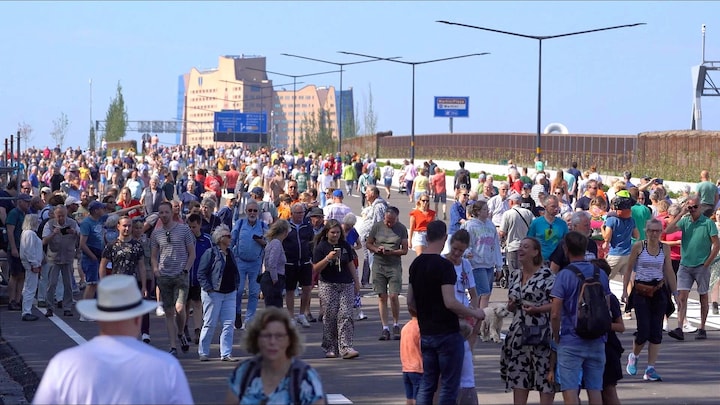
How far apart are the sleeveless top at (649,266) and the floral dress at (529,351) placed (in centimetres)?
331

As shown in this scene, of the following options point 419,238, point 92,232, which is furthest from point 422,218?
point 92,232

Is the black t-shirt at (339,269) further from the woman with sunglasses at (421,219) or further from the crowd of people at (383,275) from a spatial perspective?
the woman with sunglasses at (421,219)

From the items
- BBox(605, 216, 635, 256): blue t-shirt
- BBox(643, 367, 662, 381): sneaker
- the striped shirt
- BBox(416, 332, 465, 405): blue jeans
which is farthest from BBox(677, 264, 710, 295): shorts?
BBox(416, 332, 465, 405): blue jeans

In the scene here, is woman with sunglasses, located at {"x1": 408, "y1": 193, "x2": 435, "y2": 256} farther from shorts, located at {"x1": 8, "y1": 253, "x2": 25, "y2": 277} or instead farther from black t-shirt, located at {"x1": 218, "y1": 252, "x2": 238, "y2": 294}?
shorts, located at {"x1": 8, "y1": 253, "x2": 25, "y2": 277}

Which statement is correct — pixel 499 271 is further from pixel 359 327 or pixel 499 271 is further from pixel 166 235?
pixel 166 235

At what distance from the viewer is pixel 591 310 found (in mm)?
9422

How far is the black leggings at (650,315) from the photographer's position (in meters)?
12.6

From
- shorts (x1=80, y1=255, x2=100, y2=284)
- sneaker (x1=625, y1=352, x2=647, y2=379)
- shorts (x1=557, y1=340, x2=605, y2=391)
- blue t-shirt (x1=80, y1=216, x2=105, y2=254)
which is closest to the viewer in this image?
shorts (x1=557, y1=340, x2=605, y2=391)

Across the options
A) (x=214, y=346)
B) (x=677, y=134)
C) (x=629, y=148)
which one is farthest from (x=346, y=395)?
(x=629, y=148)

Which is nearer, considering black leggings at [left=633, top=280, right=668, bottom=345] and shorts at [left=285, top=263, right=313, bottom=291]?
black leggings at [left=633, top=280, right=668, bottom=345]

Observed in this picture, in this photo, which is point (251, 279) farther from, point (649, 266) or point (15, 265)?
point (649, 266)

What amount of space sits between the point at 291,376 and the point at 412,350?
13.2 feet

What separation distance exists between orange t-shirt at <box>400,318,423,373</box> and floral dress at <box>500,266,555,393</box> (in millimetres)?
653

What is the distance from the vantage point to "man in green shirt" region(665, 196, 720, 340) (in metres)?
15.5
